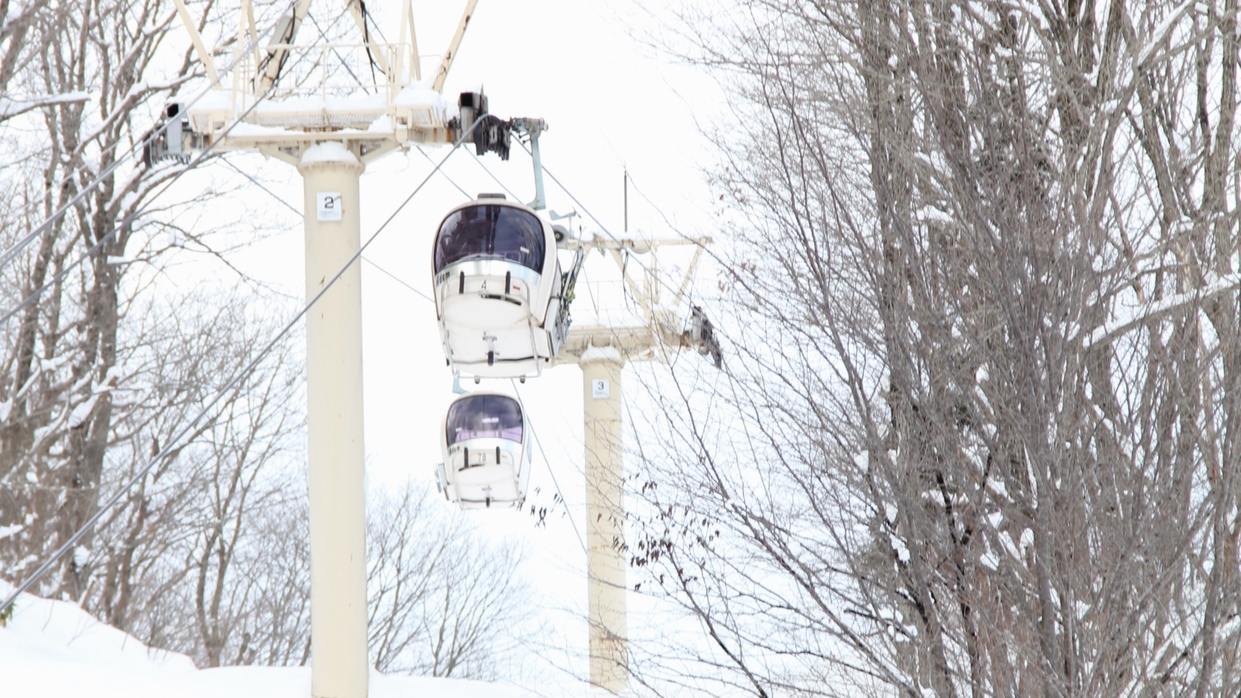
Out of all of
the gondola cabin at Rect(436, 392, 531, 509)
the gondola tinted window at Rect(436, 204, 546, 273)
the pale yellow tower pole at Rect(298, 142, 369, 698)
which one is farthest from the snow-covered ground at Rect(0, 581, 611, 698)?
the gondola tinted window at Rect(436, 204, 546, 273)

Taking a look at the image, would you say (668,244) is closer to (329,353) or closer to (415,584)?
(329,353)

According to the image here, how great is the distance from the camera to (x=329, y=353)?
30.8 ft

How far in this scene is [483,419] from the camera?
13.4 metres

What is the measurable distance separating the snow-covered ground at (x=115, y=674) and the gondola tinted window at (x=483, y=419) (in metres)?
2.97

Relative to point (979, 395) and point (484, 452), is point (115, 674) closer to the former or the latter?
point (484, 452)

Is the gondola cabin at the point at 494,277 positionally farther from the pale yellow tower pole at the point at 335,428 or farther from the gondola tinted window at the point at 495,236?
the pale yellow tower pole at the point at 335,428

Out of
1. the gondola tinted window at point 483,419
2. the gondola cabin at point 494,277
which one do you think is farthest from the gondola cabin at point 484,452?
the gondola cabin at point 494,277

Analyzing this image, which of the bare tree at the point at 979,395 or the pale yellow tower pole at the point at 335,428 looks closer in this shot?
the bare tree at the point at 979,395

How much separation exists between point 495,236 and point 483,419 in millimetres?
4665

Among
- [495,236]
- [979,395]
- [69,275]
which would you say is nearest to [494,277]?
[495,236]

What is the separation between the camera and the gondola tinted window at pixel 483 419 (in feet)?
43.7

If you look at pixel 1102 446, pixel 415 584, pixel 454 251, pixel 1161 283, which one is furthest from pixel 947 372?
pixel 415 584

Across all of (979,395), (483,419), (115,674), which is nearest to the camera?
(979,395)

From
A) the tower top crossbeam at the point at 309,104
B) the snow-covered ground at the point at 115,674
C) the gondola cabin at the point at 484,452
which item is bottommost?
the snow-covered ground at the point at 115,674
